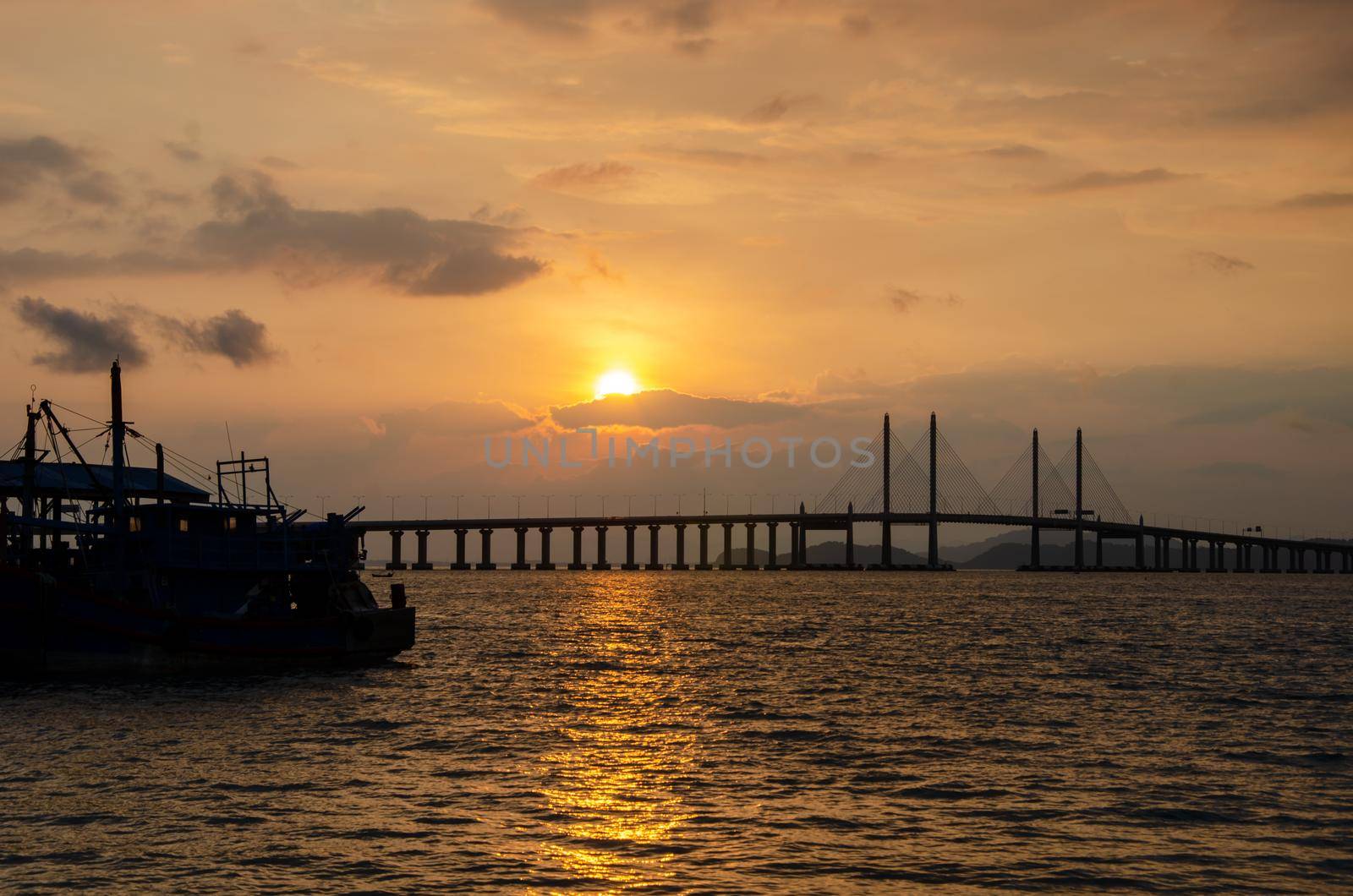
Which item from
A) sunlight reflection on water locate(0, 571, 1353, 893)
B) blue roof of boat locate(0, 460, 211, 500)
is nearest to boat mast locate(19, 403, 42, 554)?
blue roof of boat locate(0, 460, 211, 500)

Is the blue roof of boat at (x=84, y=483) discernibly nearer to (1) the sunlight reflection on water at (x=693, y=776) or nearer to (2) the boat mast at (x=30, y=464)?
(2) the boat mast at (x=30, y=464)

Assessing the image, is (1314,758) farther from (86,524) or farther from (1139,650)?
(86,524)

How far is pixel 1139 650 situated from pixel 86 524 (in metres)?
48.1

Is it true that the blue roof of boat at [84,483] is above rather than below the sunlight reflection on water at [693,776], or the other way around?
above

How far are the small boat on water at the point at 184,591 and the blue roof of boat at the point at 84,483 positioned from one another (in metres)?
2.40

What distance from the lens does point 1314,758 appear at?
31625mm

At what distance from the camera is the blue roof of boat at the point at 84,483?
200ft

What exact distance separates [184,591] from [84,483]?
3006cm

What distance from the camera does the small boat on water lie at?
150 feet

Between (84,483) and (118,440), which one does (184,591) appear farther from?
(84,483)

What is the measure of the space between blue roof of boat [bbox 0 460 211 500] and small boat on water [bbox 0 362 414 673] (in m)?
2.40

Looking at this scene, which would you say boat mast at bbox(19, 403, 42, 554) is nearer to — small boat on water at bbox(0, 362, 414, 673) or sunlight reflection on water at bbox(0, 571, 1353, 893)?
small boat on water at bbox(0, 362, 414, 673)

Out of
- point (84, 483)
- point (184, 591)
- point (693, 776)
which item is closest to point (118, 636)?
point (184, 591)

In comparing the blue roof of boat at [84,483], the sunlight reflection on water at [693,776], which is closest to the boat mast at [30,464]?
the blue roof of boat at [84,483]
